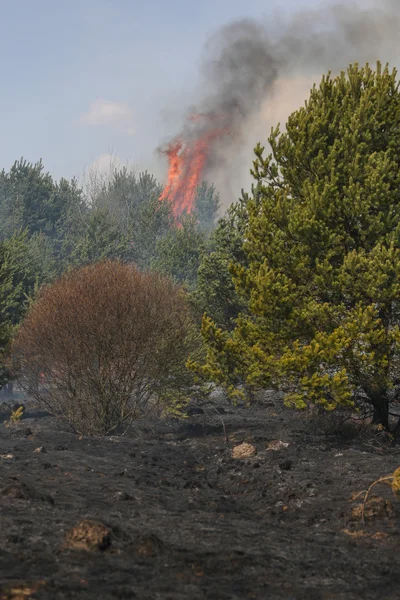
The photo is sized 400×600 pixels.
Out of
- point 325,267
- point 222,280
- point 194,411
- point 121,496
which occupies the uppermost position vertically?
point 222,280

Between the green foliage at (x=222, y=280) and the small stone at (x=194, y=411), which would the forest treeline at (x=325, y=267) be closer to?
the green foliage at (x=222, y=280)

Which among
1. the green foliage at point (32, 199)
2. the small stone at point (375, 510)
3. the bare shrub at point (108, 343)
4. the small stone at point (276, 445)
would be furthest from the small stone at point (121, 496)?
the green foliage at point (32, 199)

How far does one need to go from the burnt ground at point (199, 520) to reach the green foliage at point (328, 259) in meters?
1.42

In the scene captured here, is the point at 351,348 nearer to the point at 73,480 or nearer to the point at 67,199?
the point at 73,480

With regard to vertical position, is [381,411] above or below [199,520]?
above

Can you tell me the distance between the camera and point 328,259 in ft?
37.4

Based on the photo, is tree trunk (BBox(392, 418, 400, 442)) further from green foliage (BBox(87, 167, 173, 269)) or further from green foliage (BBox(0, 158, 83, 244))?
green foliage (BBox(0, 158, 83, 244))

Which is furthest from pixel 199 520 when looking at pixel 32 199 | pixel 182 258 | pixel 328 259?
pixel 32 199

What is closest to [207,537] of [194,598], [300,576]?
[300,576]

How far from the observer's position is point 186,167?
90.9 meters

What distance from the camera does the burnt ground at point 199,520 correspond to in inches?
167

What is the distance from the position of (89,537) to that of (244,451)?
6957mm

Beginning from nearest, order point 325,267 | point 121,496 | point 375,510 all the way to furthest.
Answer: point 375,510 → point 121,496 → point 325,267

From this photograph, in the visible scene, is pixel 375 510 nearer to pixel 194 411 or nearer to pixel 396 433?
pixel 396 433
